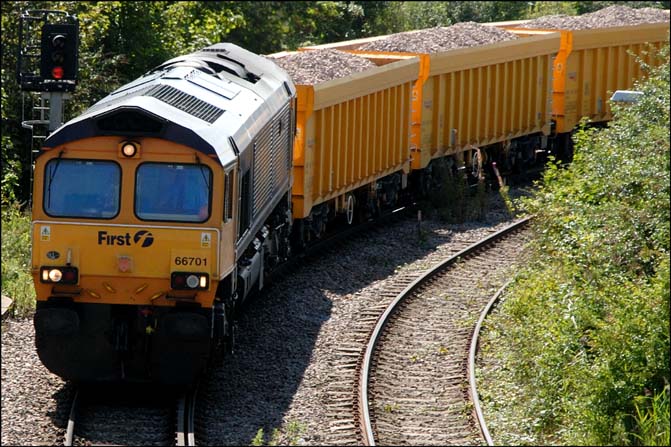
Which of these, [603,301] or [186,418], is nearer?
[186,418]

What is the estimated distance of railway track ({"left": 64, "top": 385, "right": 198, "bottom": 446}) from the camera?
35.5 ft

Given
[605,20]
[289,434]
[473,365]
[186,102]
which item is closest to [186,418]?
[289,434]

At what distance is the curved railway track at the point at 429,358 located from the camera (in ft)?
38.0

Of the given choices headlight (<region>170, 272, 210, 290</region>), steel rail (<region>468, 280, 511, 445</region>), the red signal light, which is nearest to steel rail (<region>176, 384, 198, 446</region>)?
headlight (<region>170, 272, 210, 290</region>)

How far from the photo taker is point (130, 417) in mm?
11469

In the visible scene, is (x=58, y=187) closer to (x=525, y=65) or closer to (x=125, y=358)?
(x=125, y=358)

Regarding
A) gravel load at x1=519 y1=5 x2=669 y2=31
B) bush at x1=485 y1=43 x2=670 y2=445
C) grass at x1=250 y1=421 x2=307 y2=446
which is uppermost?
gravel load at x1=519 y1=5 x2=669 y2=31

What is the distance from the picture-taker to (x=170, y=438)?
1095 centimetres

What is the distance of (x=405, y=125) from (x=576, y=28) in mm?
8220

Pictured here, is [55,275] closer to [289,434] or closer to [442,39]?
[289,434]

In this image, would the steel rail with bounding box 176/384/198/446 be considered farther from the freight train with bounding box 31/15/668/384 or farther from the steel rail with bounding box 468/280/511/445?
the steel rail with bounding box 468/280/511/445

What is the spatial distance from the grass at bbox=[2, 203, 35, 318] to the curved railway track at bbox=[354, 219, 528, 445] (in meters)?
4.20

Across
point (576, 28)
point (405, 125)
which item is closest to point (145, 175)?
point (405, 125)

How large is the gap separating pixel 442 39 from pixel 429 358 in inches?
469
